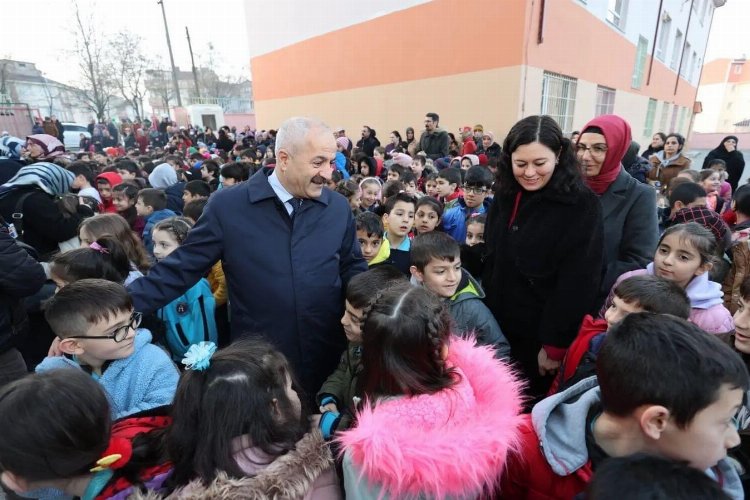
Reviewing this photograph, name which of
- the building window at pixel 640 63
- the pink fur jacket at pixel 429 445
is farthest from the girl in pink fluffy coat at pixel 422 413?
the building window at pixel 640 63

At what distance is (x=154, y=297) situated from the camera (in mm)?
1892

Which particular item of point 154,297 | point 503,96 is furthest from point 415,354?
point 503,96

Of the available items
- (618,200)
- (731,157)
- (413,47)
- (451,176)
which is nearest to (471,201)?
(451,176)

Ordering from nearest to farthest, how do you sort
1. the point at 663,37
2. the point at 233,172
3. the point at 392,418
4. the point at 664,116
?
the point at 392,418 < the point at 233,172 < the point at 663,37 < the point at 664,116

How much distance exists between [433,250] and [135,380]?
1.57 m

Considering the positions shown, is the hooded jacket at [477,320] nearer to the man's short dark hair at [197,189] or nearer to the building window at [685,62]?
the man's short dark hair at [197,189]

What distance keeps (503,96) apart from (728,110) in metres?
55.2

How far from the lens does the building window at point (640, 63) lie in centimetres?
1462

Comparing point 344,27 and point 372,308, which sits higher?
point 344,27

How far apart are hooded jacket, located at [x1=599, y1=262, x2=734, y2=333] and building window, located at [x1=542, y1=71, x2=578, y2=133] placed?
852 cm

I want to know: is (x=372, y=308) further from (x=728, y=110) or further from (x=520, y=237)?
(x=728, y=110)

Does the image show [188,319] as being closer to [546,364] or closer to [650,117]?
[546,364]

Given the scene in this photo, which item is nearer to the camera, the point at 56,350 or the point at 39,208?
the point at 56,350

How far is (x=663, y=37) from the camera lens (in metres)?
Answer: 17.2
